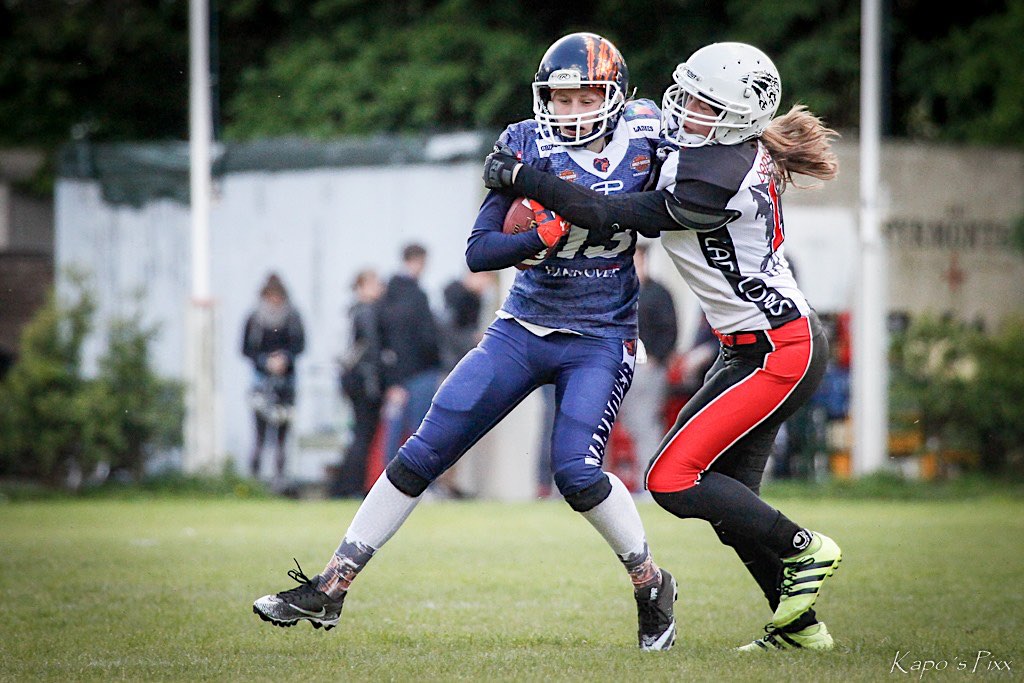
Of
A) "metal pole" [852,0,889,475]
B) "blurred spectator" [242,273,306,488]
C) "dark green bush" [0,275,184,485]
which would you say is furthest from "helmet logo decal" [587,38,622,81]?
"dark green bush" [0,275,184,485]

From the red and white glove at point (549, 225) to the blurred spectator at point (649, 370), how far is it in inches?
260

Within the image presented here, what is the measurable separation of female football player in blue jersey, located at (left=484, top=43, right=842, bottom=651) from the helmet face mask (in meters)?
0.18

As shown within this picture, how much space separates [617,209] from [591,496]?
944 millimetres

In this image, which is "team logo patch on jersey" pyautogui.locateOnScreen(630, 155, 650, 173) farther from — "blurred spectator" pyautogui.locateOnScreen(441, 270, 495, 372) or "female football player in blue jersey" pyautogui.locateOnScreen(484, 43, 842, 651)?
"blurred spectator" pyautogui.locateOnScreen(441, 270, 495, 372)

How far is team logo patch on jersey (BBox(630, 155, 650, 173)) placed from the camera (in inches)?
205

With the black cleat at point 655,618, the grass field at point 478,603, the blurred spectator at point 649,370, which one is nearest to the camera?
the grass field at point 478,603

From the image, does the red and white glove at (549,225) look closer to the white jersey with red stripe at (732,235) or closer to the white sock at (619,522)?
the white jersey with red stripe at (732,235)

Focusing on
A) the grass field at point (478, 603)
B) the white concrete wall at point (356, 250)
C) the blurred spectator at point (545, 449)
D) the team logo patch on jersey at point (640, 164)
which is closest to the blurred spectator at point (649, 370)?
the blurred spectator at point (545, 449)

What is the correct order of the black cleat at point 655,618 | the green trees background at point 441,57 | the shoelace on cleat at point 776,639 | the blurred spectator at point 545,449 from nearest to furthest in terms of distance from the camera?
the black cleat at point 655,618, the shoelace on cleat at point 776,639, the blurred spectator at point 545,449, the green trees background at point 441,57

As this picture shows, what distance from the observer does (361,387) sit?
41.1 feet

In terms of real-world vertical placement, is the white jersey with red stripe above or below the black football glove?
below

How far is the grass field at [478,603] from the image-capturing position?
189 inches

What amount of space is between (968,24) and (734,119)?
40.4ft

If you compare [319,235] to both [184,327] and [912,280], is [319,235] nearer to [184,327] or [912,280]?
[184,327]
